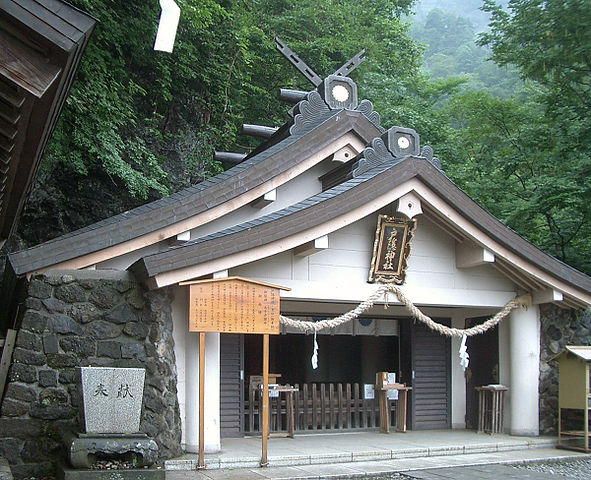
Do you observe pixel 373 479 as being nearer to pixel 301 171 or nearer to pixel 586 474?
pixel 586 474

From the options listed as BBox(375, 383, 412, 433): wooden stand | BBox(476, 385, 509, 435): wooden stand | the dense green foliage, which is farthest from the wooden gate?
the dense green foliage

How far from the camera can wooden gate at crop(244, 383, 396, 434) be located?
484 inches

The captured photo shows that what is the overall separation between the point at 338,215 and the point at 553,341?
5059mm

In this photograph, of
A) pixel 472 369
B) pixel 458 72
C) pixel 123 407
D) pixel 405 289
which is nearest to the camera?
pixel 123 407

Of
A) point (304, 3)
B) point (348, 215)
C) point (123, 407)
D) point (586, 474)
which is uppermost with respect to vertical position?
point (304, 3)

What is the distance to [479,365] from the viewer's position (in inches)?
515

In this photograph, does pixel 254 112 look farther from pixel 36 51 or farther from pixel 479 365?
pixel 36 51

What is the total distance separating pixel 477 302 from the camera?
461 inches

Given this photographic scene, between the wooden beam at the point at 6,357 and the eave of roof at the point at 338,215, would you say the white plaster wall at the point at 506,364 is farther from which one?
the wooden beam at the point at 6,357

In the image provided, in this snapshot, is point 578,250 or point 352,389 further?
point 578,250

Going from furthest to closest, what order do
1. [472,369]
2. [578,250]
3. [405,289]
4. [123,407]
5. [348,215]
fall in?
1. [578,250]
2. [472,369]
3. [405,289]
4. [348,215]
5. [123,407]

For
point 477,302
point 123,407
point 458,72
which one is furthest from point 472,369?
point 458,72

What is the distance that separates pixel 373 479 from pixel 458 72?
46.1 meters

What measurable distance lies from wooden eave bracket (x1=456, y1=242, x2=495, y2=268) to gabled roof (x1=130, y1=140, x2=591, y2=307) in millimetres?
188
